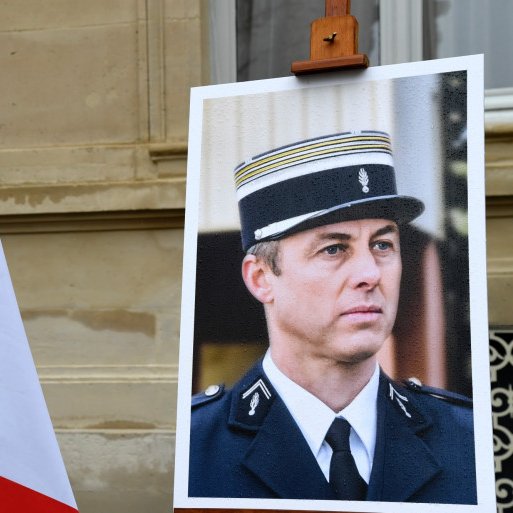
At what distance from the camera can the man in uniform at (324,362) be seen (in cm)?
297

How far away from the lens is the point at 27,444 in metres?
2.43

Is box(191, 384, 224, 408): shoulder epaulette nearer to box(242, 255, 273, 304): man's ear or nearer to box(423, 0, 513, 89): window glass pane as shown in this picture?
box(242, 255, 273, 304): man's ear

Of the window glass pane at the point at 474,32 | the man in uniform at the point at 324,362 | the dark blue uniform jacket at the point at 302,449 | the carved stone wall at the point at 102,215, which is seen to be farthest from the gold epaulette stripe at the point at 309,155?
the window glass pane at the point at 474,32

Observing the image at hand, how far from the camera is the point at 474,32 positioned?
5004 mm

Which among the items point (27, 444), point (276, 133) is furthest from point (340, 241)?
point (27, 444)

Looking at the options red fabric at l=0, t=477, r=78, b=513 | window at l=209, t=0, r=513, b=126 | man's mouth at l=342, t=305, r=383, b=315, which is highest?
window at l=209, t=0, r=513, b=126

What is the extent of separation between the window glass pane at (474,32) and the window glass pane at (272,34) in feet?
1.28

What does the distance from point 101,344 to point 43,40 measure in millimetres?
1456

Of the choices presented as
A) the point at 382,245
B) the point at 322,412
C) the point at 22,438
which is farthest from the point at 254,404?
the point at 22,438

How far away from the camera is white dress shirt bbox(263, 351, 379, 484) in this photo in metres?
3.01

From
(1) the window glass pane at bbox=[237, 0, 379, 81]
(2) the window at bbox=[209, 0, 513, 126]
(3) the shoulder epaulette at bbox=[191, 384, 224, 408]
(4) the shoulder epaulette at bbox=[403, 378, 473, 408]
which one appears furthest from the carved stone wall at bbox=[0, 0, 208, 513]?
(4) the shoulder epaulette at bbox=[403, 378, 473, 408]

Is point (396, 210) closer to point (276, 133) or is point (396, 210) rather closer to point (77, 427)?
point (276, 133)

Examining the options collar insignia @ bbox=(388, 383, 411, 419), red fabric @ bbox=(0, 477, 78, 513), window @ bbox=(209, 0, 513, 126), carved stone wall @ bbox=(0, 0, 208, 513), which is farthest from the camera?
window @ bbox=(209, 0, 513, 126)

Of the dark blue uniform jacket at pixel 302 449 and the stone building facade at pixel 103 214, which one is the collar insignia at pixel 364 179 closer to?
the dark blue uniform jacket at pixel 302 449
